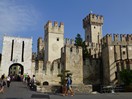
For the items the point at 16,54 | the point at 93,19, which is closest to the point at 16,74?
the point at 16,54

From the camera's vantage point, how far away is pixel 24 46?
3478 cm

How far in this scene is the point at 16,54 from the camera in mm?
34062

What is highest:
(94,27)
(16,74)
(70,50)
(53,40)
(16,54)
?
(94,27)

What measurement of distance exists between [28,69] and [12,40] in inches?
219

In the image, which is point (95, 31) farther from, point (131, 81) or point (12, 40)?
point (131, 81)

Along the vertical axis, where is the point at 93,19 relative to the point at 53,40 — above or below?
above

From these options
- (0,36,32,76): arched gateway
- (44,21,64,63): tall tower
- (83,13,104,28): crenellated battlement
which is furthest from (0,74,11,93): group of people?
(83,13,104,28): crenellated battlement

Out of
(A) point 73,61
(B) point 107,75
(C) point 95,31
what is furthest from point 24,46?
(C) point 95,31

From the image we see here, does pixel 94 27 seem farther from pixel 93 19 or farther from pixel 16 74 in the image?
pixel 16 74

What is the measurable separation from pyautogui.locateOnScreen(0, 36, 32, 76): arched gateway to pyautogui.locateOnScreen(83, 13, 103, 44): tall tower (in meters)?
26.7

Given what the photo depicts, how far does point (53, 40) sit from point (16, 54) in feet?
35.2

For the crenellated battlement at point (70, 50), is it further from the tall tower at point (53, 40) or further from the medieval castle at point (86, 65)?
the tall tower at point (53, 40)

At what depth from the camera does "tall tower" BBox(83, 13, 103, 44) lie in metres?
58.2

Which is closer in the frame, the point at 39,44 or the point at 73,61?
the point at 73,61
